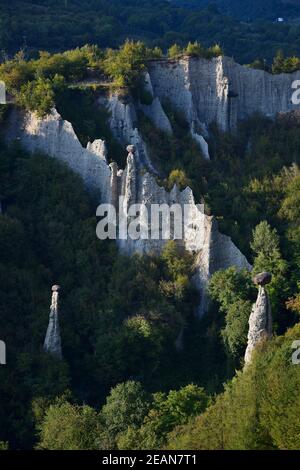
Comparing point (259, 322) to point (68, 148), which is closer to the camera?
point (259, 322)

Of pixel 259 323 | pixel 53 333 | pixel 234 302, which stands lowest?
pixel 259 323

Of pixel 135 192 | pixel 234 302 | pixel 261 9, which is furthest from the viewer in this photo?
pixel 261 9

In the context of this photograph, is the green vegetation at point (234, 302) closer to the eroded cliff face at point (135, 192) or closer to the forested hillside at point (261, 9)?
the eroded cliff face at point (135, 192)

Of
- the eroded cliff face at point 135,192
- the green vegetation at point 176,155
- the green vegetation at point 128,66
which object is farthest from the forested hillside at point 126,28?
the eroded cliff face at point 135,192

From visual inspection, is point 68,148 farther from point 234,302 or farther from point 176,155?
point 234,302

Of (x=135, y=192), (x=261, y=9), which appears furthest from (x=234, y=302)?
(x=261, y=9)

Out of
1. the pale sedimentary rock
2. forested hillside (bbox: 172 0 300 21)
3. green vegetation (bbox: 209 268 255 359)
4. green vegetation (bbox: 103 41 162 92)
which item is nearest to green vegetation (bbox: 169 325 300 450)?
green vegetation (bbox: 209 268 255 359)
